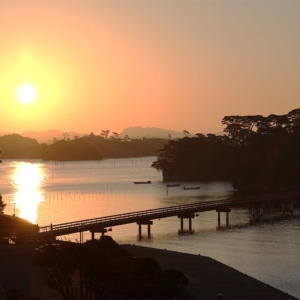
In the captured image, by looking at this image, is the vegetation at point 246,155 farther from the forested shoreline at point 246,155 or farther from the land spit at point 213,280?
the land spit at point 213,280

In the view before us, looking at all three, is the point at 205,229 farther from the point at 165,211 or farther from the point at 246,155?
the point at 246,155

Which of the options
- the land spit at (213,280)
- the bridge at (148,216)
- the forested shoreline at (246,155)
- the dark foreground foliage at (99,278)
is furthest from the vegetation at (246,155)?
the dark foreground foliage at (99,278)

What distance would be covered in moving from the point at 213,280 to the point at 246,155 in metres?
79.4

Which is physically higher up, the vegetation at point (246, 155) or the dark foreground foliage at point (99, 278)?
the vegetation at point (246, 155)

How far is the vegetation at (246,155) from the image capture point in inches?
4227

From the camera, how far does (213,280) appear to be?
1458 inches

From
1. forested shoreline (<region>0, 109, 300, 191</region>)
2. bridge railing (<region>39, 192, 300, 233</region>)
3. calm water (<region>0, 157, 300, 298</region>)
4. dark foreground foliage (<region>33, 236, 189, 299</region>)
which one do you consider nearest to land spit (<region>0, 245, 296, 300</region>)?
dark foreground foliage (<region>33, 236, 189, 299</region>)

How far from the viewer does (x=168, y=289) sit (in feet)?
96.6

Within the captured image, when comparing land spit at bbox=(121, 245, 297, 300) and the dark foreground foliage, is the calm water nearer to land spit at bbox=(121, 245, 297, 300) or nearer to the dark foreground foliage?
land spit at bbox=(121, 245, 297, 300)

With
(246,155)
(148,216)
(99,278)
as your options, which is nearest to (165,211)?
(148,216)

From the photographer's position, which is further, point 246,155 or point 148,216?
point 246,155

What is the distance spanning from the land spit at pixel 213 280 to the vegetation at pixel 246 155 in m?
63.0

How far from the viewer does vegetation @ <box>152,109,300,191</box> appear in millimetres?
107375

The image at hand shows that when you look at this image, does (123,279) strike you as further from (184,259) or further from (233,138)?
(233,138)
